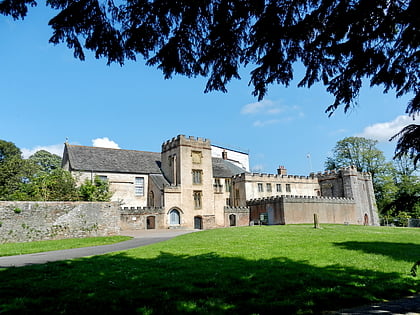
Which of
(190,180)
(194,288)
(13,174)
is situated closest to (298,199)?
(190,180)

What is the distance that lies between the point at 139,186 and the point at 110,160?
4.89m

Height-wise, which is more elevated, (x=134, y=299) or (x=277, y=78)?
(x=277, y=78)

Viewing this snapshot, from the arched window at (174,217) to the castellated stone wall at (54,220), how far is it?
11.2m

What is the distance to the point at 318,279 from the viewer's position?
6801 millimetres

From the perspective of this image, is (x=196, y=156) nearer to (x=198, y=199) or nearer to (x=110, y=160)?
(x=198, y=199)

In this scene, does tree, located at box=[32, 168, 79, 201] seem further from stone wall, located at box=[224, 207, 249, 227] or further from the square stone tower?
stone wall, located at box=[224, 207, 249, 227]

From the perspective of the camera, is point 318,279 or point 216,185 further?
point 216,185

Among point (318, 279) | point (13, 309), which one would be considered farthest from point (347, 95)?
point (13, 309)

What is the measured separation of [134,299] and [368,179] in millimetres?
50190

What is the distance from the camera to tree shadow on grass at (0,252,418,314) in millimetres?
5031

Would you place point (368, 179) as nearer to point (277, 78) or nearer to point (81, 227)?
point (81, 227)

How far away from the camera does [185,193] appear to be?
3638 cm

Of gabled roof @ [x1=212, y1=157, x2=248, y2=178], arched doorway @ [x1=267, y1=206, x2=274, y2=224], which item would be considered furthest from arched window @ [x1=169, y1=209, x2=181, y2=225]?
arched doorway @ [x1=267, y1=206, x2=274, y2=224]

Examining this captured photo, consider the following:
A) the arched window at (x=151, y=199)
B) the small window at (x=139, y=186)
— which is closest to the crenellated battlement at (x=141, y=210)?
the arched window at (x=151, y=199)
